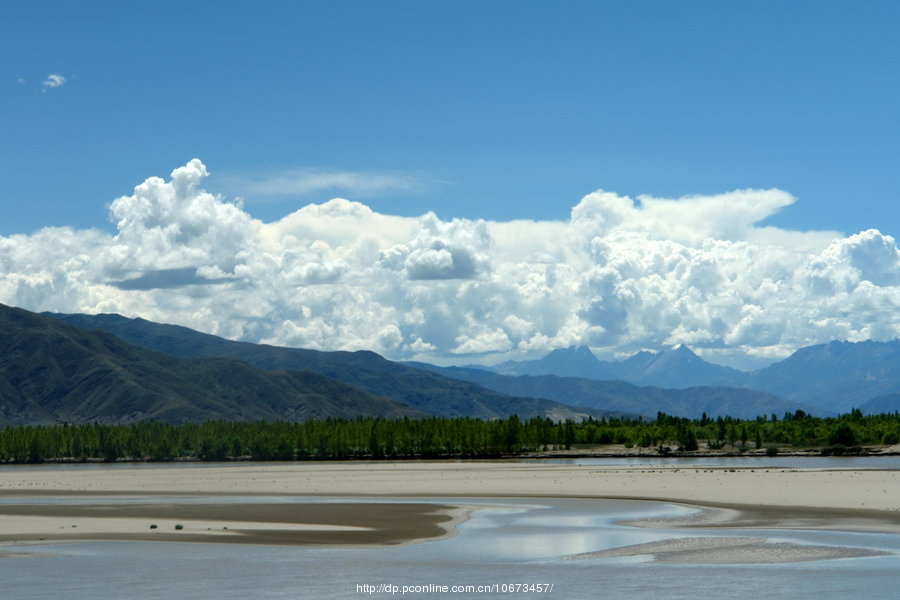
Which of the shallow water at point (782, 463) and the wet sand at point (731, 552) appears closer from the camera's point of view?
the wet sand at point (731, 552)

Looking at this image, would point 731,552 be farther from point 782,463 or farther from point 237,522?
point 782,463

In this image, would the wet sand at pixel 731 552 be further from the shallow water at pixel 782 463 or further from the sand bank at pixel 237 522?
the shallow water at pixel 782 463

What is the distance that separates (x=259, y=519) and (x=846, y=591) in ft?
134

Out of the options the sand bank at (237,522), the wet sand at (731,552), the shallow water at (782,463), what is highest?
the shallow water at (782,463)

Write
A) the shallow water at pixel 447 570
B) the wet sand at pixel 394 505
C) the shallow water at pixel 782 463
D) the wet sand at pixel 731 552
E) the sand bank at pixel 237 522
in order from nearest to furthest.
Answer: the shallow water at pixel 447 570 < the wet sand at pixel 731 552 < the sand bank at pixel 237 522 < the wet sand at pixel 394 505 < the shallow water at pixel 782 463

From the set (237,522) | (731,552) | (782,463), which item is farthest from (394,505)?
(782,463)

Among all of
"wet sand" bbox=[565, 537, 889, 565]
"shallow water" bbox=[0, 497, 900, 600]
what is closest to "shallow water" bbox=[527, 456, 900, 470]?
"wet sand" bbox=[565, 537, 889, 565]

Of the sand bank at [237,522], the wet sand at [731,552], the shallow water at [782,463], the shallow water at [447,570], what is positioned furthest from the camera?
the shallow water at [782,463]

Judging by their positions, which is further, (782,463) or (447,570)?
(782,463)

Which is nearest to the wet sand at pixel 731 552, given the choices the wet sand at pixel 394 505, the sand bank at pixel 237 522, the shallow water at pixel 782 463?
the wet sand at pixel 394 505

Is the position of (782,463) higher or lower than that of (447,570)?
higher

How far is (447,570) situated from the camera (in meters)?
40.7

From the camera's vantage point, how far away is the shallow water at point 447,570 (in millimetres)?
35094

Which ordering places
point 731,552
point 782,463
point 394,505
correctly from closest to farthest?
point 731,552, point 394,505, point 782,463
